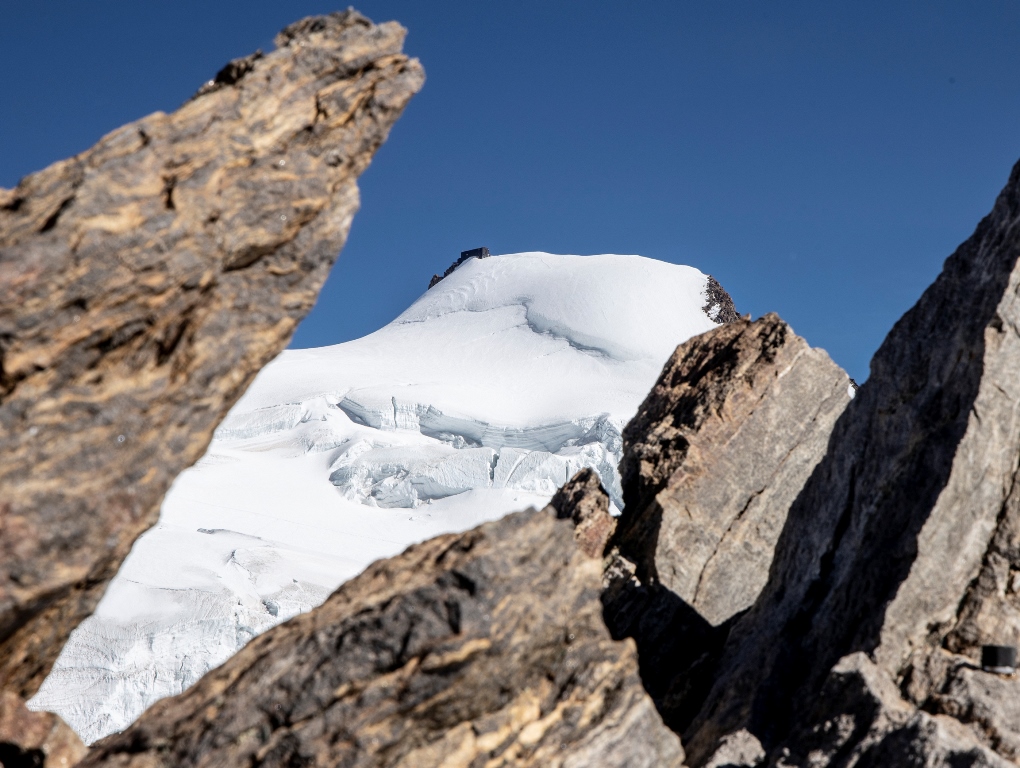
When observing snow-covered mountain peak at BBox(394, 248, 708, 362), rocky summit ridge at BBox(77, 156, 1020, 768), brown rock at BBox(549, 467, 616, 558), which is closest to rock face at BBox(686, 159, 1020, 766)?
rocky summit ridge at BBox(77, 156, 1020, 768)

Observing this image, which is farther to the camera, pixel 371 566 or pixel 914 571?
pixel 914 571

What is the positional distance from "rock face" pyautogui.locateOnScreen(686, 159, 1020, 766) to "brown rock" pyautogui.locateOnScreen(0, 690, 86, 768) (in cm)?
532

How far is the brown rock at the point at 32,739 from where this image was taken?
627 cm

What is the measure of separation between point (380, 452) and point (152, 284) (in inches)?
1691

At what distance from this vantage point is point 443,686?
6234 mm

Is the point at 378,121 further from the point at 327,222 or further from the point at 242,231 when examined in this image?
the point at 242,231

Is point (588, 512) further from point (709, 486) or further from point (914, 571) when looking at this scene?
point (914, 571)

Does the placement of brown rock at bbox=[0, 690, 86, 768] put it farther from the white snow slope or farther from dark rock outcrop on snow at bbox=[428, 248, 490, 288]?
dark rock outcrop on snow at bbox=[428, 248, 490, 288]

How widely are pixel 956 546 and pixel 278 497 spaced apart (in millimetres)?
40161

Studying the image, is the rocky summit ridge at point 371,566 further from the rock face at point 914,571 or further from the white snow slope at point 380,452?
the white snow slope at point 380,452

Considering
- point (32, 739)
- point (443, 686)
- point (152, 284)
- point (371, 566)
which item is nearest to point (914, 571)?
point (443, 686)

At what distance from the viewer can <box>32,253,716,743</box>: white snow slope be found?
2527 cm

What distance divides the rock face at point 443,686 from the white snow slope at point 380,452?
18.4 metres

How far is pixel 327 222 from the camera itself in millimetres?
7262
